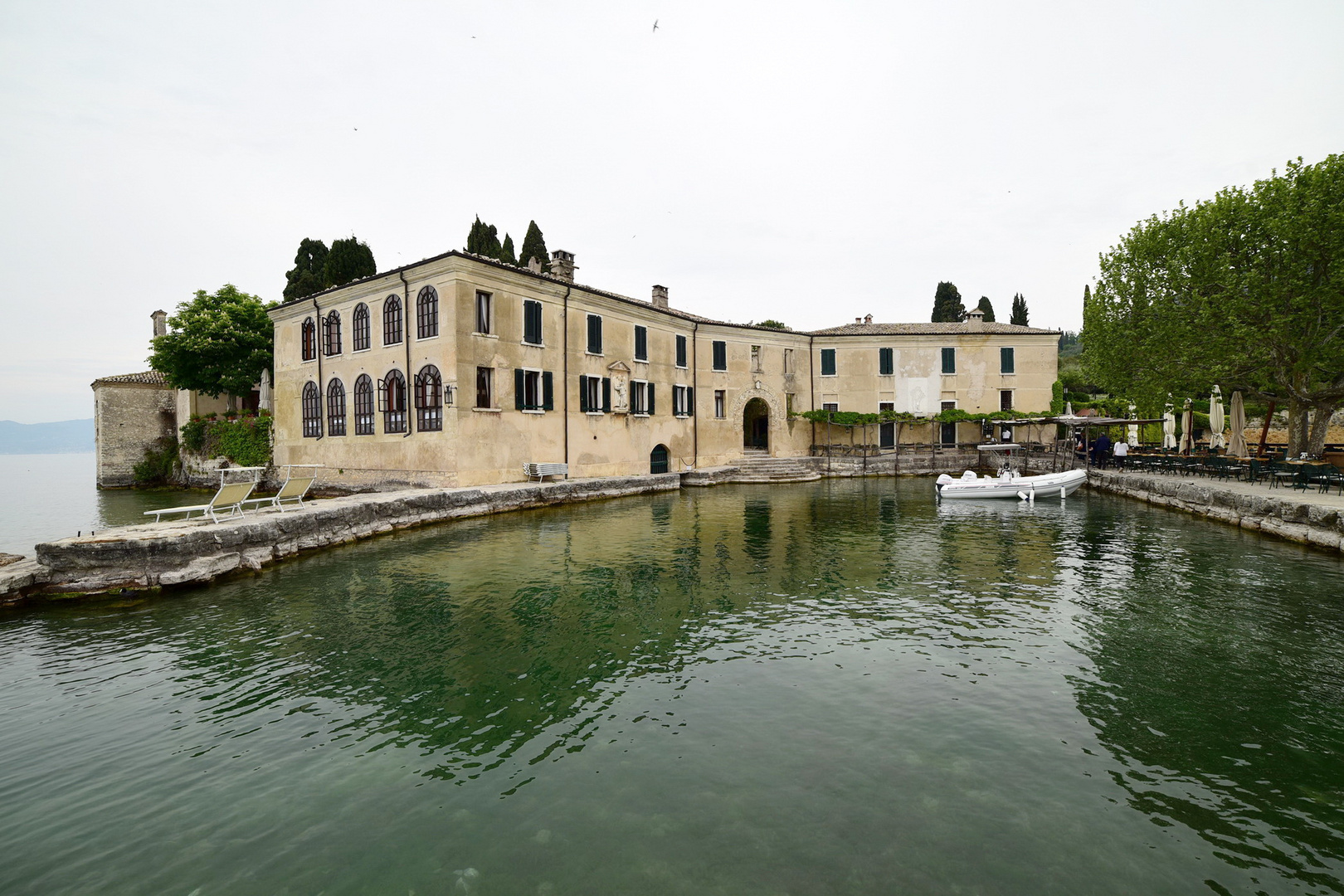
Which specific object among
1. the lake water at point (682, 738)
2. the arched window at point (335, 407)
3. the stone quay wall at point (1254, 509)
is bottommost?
the lake water at point (682, 738)

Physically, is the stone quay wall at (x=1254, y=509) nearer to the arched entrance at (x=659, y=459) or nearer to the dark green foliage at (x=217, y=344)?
the arched entrance at (x=659, y=459)

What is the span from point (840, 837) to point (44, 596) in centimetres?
1178

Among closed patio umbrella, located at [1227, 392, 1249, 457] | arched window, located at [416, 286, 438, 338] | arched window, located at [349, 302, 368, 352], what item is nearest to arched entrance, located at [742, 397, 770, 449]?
closed patio umbrella, located at [1227, 392, 1249, 457]

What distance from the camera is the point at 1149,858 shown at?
3617 millimetres

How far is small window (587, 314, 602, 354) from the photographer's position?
25.2m

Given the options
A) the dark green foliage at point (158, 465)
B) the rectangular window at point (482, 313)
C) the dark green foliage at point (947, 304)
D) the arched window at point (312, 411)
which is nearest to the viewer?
the rectangular window at point (482, 313)

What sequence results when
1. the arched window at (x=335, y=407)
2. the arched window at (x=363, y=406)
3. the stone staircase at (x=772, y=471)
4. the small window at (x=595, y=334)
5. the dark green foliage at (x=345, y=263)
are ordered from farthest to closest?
1. the dark green foliage at (x=345, y=263)
2. the stone staircase at (x=772, y=471)
3. the small window at (x=595, y=334)
4. the arched window at (x=335, y=407)
5. the arched window at (x=363, y=406)

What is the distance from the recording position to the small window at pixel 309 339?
25.4 m

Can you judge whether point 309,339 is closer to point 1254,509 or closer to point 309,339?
point 309,339

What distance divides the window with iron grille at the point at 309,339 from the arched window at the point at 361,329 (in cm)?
313

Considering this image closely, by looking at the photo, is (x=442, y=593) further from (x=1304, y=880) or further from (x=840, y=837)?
(x=1304, y=880)

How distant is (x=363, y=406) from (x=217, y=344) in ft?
40.5

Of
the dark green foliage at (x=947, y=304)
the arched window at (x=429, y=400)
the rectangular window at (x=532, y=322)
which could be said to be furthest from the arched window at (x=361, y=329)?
the dark green foliage at (x=947, y=304)

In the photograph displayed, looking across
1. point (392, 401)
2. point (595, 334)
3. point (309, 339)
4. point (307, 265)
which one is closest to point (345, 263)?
point (307, 265)
